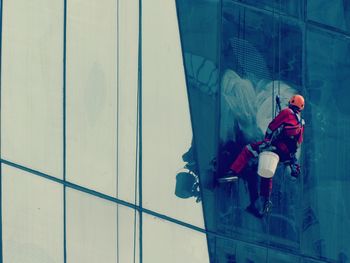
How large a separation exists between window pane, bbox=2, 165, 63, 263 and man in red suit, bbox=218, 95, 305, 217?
2922 millimetres

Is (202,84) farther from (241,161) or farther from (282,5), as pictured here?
(282,5)

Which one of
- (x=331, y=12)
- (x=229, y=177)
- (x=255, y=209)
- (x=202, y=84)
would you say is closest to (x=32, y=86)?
(x=202, y=84)

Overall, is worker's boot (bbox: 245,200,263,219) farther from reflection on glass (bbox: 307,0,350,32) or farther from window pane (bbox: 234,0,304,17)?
reflection on glass (bbox: 307,0,350,32)

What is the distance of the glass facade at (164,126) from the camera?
47.3 ft

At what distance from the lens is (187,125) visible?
15961 millimetres

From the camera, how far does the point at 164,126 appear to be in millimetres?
15680

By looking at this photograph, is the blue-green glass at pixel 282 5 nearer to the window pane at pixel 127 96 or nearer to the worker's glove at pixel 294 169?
the window pane at pixel 127 96

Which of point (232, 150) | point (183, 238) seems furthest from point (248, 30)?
point (183, 238)

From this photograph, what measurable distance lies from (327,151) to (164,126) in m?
3.12

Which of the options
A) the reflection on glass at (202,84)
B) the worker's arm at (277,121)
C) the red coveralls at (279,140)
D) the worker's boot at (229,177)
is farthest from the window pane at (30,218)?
the worker's arm at (277,121)

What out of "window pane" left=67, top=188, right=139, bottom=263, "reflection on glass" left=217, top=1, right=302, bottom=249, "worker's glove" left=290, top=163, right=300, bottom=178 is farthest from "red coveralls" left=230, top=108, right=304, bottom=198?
"window pane" left=67, top=188, right=139, bottom=263

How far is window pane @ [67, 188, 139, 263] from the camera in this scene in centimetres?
1452

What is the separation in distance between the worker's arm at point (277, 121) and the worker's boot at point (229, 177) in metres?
0.73

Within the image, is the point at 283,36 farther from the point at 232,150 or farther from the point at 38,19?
the point at 38,19
